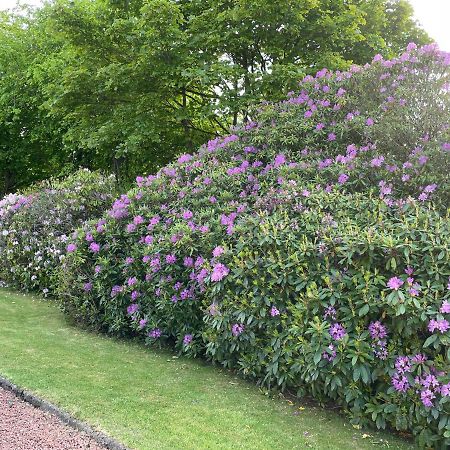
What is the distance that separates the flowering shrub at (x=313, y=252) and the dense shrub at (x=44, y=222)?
166 cm

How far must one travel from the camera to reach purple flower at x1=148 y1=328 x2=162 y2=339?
5.54 metres

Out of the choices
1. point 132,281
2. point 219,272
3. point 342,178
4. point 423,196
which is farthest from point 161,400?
point 423,196

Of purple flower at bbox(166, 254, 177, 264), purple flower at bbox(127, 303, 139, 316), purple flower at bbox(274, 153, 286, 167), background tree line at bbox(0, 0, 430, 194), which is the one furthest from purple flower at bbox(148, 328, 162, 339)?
background tree line at bbox(0, 0, 430, 194)

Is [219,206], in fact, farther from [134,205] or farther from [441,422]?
[441,422]

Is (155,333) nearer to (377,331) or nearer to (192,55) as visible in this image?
(377,331)

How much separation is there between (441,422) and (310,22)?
316 inches

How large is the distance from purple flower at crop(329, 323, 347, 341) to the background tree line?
4.69 m

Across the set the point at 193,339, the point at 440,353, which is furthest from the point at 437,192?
the point at 193,339

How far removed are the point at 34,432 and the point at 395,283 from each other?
2.80 m

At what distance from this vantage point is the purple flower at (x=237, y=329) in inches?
171

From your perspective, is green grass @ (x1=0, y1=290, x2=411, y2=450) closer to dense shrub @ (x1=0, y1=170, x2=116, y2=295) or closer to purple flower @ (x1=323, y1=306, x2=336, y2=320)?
purple flower @ (x1=323, y1=306, x2=336, y2=320)

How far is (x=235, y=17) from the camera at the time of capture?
871 centimetres

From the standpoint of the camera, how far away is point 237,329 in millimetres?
4379

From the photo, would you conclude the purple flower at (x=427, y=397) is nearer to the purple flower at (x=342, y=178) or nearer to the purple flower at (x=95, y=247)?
the purple flower at (x=342, y=178)
